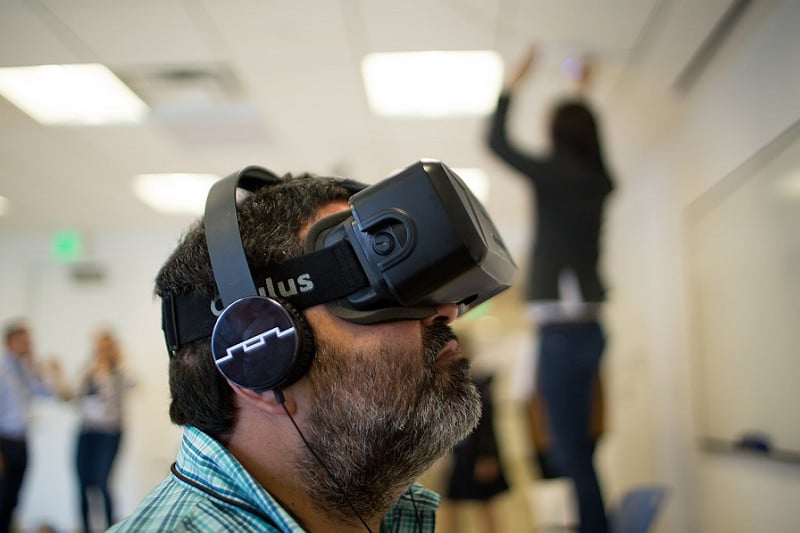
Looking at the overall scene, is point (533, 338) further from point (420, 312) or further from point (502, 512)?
point (502, 512)

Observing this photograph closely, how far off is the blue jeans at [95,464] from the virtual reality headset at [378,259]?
10.6ft

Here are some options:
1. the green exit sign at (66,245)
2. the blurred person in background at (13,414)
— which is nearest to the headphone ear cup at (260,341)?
the blurred person in background at (13,414)

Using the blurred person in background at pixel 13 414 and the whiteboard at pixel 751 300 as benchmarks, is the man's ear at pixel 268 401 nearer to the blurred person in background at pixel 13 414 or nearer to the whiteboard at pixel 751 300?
the whiteboard at pixel 751 300

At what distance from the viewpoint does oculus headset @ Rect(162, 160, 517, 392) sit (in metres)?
0.69

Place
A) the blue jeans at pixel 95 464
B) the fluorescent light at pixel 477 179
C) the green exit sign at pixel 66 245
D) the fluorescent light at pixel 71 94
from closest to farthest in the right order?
the fluorescent light at pixel 71 94 → the blue jeans at pixel 95 464 → the fluorescent light at pixel 477 179 → the green exit sign at pixel 66 245

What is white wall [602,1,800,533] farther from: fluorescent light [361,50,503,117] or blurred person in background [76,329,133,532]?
blurred person in background [76,329,133,532]

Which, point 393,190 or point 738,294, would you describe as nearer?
point 393,190

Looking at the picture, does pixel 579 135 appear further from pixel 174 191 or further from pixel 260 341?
pixel 174 191

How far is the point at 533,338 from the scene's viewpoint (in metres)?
1.83

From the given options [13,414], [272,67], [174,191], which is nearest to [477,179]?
[272,67]

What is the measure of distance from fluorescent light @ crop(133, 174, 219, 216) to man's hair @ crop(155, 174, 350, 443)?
322 centimetres

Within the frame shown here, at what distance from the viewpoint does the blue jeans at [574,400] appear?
1607 millimetres

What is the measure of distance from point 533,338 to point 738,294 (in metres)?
0.83

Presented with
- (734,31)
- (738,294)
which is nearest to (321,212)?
(738,294)
